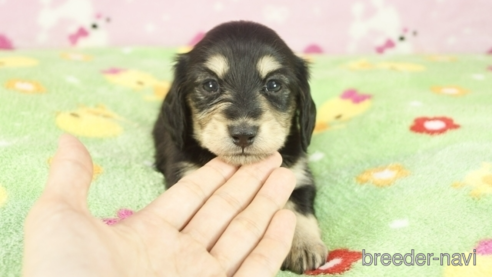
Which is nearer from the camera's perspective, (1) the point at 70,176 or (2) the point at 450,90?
(1) the point at 70,176

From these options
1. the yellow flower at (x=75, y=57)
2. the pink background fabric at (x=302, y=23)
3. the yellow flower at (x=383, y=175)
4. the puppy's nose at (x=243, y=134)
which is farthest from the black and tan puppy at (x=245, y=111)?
the pink background fabric at (x=302, y=23)

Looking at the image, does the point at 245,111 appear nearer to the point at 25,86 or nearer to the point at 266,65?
the point at 266,65

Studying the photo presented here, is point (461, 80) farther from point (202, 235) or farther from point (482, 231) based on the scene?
point (202, 235)

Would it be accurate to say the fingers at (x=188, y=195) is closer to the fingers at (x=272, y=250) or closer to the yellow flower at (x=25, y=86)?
the fingers at (x=272, y=250)

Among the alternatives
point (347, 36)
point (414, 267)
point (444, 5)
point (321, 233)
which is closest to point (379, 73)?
point (347, 36)

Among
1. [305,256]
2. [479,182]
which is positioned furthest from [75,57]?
[479,182]

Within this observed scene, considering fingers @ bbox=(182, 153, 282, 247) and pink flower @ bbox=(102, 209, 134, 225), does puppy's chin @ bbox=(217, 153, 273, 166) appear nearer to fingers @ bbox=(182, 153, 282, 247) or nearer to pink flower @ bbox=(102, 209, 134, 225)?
fingers @ bbox=(182, 153, 282, 247)

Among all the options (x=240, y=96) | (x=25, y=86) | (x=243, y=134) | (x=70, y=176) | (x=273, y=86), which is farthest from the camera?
(x=25, y=86)
